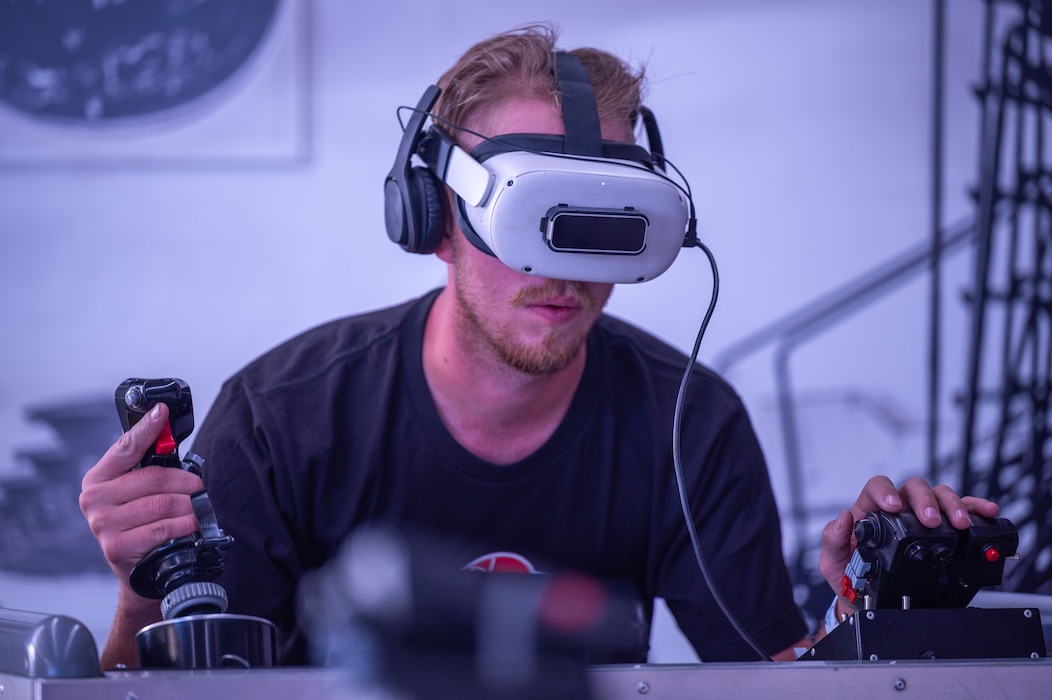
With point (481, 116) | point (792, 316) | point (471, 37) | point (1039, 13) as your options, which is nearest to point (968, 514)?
point (481, 116)

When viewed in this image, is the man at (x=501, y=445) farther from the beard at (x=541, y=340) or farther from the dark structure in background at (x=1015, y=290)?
the dark structure in background at (x=1015, y=290)

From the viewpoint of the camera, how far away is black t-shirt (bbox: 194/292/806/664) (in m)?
1.27

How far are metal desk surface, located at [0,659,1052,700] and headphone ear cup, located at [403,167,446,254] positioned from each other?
728 millimetres

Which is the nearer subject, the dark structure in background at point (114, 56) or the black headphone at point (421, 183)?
the black headphone at point (421, 183)

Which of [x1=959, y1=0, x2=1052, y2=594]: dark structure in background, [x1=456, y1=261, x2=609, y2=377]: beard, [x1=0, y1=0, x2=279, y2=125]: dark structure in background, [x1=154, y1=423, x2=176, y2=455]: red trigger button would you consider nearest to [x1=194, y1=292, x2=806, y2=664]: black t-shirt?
Answer: [x1=456, y1=261, x2=609, y2=377]: beard

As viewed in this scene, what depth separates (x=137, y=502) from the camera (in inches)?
33.6

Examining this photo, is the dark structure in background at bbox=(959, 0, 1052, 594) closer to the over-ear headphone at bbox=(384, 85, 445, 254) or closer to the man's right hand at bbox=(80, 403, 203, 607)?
the over-ear headphone at bbox=(384, 85, 445, 254)

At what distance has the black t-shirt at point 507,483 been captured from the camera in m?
1.27

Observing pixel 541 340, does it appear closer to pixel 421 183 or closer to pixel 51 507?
pixel 421 183

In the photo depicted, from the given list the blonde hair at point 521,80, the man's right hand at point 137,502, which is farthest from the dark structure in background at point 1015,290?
the man's right hand at point 137,502

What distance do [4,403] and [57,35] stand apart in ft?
2.65

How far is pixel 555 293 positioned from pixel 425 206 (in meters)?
0.21

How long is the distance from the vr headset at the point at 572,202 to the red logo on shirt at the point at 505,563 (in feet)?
1.44

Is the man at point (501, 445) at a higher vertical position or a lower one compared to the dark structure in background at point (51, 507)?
higher
